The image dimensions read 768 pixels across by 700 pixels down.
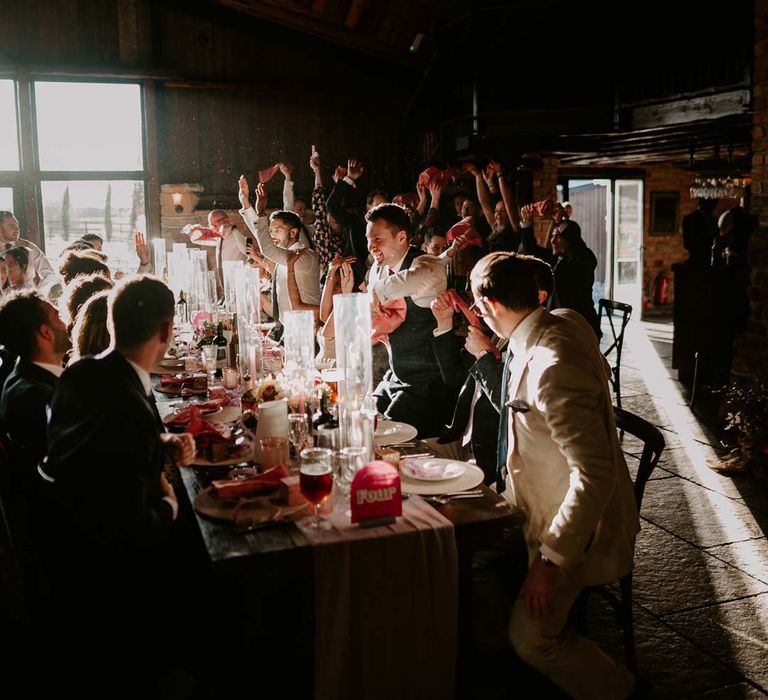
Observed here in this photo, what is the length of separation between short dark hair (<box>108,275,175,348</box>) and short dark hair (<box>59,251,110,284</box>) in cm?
256

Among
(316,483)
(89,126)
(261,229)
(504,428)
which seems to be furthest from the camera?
(89,126)

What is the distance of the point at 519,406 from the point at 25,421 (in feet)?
5.09

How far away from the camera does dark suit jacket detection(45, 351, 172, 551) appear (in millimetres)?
1795

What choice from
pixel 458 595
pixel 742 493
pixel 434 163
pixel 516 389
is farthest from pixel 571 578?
pixel 434 163

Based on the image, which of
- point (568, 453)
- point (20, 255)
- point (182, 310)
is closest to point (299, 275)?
point (182, 310)

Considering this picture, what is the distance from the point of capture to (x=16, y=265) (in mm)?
5742

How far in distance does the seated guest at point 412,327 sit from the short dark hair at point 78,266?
73.9 inches

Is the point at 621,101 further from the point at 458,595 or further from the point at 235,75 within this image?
the point at 458,595

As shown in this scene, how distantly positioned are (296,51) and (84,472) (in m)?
8.79

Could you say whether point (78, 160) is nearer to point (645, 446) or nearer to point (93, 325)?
point (93, 325)

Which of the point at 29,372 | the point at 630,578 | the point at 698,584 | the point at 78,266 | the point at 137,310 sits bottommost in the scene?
the point at 698,584

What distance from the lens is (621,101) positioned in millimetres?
7383

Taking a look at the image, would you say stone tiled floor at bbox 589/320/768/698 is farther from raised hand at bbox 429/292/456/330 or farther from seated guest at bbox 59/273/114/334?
seated guest at bbox 59/273/114/334

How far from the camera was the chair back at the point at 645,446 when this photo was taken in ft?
7.33
